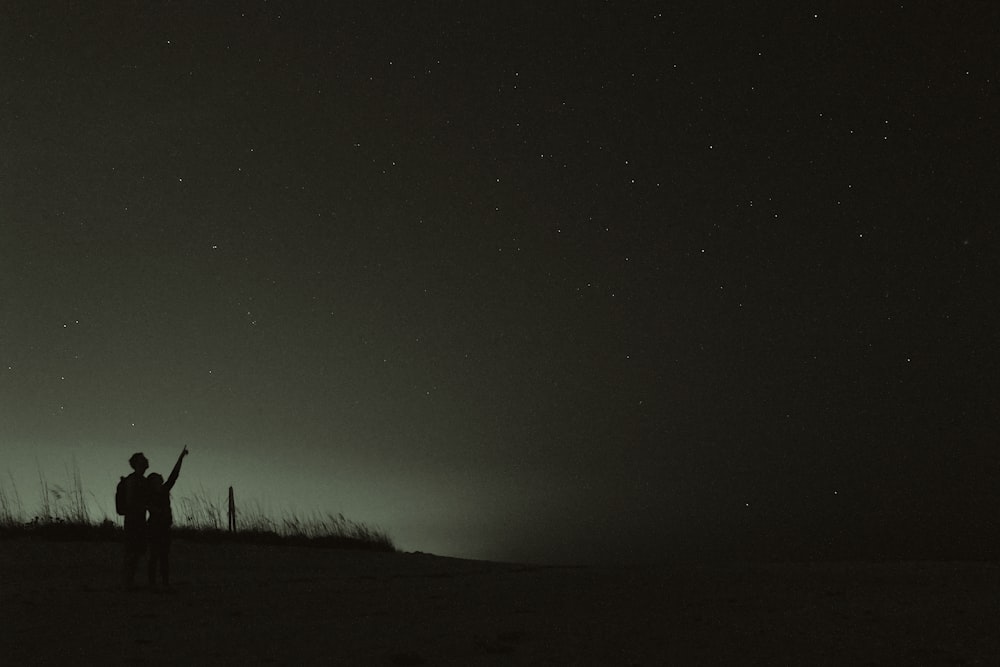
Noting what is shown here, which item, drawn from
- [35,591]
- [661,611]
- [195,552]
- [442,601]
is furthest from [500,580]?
[35,591]

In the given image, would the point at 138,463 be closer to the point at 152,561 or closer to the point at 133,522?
the point at 133,522

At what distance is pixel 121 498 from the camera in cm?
1205

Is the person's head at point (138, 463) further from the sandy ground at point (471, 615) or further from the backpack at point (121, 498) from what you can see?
the sandy ground at point (471, 615)

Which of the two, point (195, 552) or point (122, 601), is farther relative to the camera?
point (195, 552)

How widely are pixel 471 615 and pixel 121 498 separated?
4861mm

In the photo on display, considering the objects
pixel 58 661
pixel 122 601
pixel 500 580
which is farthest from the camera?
pixel 500 580

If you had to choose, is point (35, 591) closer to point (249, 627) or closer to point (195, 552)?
point (249, 627)

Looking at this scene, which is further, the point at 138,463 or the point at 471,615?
the point at 138,463

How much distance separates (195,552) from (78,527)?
8.71ft

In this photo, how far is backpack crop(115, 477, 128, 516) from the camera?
1200 cm

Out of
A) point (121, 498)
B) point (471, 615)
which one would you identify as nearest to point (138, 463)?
point (121, 498)

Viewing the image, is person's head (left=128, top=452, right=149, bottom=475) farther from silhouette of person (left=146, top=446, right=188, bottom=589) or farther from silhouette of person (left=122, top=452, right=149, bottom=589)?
silhouette of person (left=146, top=446, right=188, bottom=589)

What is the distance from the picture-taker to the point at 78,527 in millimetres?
17719

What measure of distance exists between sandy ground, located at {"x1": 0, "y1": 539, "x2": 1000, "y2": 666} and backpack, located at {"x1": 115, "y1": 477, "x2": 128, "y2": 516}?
A: 40.2 inches
